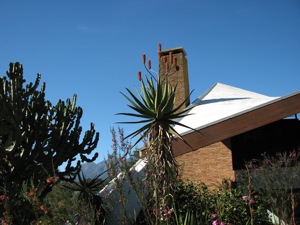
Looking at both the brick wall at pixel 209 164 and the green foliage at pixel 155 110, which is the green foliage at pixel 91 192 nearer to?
the green foliage at pixel 155 110

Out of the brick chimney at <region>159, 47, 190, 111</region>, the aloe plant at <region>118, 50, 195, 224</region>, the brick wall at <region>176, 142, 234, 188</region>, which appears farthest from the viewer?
the brick chimney at <region>159, 47, 190, 111</region>

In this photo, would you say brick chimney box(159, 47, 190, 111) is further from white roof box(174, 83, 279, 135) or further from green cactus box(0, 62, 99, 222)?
green cactus box(0, 62, 99, 222)

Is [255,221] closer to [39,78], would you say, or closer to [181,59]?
[39,78]

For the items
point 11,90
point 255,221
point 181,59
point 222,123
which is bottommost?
point 255,221

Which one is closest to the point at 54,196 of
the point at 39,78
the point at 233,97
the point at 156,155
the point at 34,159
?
the point at 156,155

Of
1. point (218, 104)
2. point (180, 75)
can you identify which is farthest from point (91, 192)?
point (180, 75)

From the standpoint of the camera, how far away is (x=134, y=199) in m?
10.7

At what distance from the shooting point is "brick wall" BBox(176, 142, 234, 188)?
1425cm

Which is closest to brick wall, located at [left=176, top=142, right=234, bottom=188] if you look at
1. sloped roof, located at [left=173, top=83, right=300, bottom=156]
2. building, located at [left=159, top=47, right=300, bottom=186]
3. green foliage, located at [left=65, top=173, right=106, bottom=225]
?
building, located at [left=159, top=47, right=300, bottom=186]

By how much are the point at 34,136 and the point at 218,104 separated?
9553 millimetres

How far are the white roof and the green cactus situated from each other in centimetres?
412

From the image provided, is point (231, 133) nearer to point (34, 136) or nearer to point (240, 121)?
point (240, 121)

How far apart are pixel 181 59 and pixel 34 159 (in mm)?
11625

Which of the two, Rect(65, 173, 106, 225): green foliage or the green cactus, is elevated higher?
the green cactus
